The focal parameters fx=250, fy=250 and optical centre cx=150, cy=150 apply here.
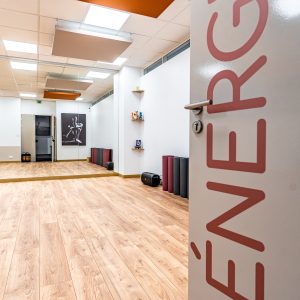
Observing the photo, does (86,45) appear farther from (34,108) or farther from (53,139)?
(34,108)

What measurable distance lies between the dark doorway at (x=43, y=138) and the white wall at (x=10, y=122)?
2.95ft

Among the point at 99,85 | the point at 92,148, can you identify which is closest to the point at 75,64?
the point at 99,85

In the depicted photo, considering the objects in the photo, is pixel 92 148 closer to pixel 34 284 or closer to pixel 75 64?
pixel 75 64

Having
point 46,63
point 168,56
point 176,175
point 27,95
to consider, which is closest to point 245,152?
point 176,175

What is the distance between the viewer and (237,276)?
0.97 m

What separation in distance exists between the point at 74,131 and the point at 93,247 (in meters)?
7.48

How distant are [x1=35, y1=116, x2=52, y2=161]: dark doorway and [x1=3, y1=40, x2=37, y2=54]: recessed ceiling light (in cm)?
491

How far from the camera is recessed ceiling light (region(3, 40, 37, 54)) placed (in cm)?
532

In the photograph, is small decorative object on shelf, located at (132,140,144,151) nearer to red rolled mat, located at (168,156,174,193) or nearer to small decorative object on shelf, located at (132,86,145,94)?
small decorative object on shelf, located at (132,86,145,94)

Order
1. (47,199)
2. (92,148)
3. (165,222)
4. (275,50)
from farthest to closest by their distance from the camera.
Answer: (92,148) → (47,199) → (165,222) → (275,50)

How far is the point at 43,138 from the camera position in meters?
10.6

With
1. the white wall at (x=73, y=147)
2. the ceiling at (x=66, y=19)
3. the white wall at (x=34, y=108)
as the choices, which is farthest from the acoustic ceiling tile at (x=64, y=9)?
the white wall at (x=34, y=108)

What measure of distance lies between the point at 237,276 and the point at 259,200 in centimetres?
33

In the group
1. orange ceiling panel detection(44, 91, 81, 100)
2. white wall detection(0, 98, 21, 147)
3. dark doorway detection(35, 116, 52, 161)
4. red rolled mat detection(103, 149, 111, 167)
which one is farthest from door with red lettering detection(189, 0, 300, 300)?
white wall detection(0, 98, 21, 147)
